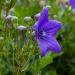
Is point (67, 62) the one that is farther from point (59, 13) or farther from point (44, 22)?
point (44, 22)

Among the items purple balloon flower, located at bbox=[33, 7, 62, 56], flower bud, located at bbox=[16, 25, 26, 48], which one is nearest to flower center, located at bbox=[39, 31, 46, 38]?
purple balloon flower, located at bbox=[33, 7, 62, 56]

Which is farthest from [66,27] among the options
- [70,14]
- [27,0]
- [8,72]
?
[8,72]

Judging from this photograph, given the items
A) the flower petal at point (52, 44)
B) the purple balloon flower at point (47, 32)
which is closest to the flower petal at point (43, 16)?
the purple balloon flower at point (47, 32)

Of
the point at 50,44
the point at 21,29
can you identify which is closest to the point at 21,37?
the point at 21,29

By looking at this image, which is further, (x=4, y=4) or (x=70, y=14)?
(x=70, y=14)

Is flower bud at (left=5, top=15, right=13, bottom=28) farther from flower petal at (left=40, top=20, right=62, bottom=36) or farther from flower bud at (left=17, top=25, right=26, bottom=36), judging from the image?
flower petal at (left=40, top=20, right=62, bottom=36)

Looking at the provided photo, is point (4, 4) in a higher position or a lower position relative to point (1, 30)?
higher

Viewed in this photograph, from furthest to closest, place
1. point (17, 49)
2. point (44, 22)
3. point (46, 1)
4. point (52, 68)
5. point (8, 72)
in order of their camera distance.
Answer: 1. point (46, 1)
2. point (52, 68)
3. point (8, 72)
4. point (44, 22)
5. point (17, 49)

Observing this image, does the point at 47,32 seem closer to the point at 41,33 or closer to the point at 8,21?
the point at 41,33

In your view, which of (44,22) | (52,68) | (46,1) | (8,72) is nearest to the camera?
(44,22)
